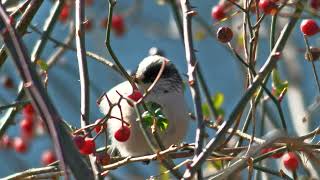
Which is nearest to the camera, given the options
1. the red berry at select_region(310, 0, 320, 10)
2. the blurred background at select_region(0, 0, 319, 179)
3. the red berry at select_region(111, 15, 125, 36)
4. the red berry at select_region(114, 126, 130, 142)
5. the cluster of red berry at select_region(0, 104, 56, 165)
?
the red berry at select_region(114, 126, 130, 142)

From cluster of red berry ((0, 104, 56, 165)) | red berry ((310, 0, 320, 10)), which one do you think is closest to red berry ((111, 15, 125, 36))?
cluster of red berry ((0, 104, 56, 165))

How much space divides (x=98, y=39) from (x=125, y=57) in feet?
10.5

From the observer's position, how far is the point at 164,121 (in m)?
2.43

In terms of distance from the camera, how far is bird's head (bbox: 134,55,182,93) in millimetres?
3539

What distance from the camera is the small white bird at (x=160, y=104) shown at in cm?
332

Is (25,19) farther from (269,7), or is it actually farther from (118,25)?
(118,25)

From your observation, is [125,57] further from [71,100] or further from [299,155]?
[299,155]

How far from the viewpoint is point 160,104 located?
333cm

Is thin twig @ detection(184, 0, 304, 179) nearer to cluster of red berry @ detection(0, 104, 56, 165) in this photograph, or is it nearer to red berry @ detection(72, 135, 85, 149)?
red berry @ detection(72, 135, 85, 149)

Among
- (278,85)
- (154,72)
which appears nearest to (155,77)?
(154,72)

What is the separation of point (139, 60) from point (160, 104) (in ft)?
16.4

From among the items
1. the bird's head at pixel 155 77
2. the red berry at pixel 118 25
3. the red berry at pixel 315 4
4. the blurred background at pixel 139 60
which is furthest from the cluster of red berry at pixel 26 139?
the red berry at pixel 315 4

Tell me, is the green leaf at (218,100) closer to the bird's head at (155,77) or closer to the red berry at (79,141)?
the bird's head at (155,77)

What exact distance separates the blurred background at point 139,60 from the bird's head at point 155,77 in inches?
15.9
